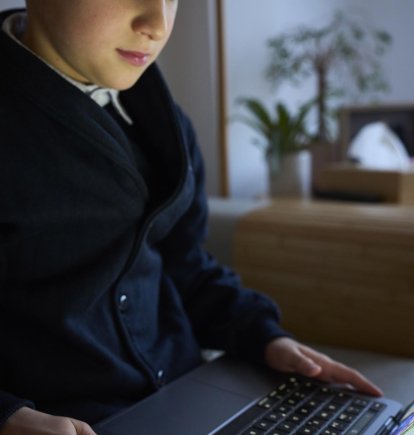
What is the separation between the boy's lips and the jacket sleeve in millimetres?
199

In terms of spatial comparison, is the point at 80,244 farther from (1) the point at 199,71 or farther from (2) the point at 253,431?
(1) the point at 199,71

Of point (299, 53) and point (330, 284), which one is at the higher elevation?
point (299, 53)

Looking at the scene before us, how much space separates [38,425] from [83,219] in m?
0.21

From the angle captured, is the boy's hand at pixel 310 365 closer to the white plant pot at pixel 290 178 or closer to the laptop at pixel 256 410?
the laptop at pixel 256 410

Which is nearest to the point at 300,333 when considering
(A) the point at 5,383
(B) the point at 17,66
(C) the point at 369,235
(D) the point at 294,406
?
(C) the point at 369,235

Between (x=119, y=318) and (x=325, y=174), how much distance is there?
885 mm

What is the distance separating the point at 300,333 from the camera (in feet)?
3.27

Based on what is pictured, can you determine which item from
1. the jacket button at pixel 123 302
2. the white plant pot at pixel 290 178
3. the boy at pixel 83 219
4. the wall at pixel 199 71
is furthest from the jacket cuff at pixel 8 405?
the white plant pot at pixel 290 178

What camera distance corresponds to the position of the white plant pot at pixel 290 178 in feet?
4.91

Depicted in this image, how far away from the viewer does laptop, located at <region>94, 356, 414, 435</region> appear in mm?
565

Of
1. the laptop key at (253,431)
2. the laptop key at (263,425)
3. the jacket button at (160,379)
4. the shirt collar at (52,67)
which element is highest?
the shirt collar at (52,67)

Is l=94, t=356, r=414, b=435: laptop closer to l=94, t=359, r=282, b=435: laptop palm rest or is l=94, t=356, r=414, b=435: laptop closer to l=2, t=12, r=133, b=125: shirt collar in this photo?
l=94, t=359, r=282, b=435: laptop palm rest

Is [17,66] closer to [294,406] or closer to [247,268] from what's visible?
[294,406]

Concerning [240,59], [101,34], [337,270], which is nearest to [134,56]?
[101,34]
